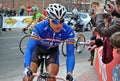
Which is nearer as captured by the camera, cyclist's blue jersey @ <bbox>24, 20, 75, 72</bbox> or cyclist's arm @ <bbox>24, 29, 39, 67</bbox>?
cyclist's arm @ <bbox>24, 29, 39, 67</bbox>

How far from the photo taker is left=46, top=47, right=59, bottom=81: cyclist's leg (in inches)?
191

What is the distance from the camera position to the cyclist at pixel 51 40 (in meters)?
4.66

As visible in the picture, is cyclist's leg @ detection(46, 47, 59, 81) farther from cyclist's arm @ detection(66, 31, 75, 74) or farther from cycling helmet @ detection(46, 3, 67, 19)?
cycling helmet @ detection(46, 3, 67, 19)

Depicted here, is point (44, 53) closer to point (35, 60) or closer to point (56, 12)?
point (35, 60)

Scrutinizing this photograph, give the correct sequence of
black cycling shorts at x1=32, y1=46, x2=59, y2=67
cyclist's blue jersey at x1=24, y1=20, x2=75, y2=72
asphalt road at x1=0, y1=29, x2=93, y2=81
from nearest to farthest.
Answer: cyclist's blue jersey at x1=24, y1=20, x2=75, y2=72 → black cycling shorts at x1=32, y1=46, x2=59, y2=67 → asphalt road at x1=0, y1=29, x2=93, y2=81

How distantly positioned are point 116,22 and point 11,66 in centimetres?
605

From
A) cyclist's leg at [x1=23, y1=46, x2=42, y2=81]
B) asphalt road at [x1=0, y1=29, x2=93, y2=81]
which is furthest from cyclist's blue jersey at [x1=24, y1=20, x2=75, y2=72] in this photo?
asphalt road at [x1=0, y1=29, x2=93, y2=81]

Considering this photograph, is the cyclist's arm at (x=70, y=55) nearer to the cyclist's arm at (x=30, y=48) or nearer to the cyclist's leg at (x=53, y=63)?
the cyclist's leg at (x=53, y=63)

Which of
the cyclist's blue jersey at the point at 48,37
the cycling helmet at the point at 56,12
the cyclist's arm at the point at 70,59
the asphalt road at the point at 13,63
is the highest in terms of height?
the cycling helmet at the point at 56,12

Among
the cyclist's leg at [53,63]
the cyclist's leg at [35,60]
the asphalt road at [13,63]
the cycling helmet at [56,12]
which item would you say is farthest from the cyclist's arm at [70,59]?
the asphalt road at [13,63]

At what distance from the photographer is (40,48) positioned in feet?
17.1

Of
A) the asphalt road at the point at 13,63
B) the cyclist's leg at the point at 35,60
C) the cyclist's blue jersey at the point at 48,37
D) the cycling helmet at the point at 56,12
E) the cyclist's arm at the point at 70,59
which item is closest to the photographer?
the cyclist's arm at the point at 70,59

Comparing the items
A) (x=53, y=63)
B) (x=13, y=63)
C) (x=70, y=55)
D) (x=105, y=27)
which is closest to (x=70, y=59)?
(x=70, y=55)

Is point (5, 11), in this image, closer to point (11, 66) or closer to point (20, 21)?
point (20, 21)
